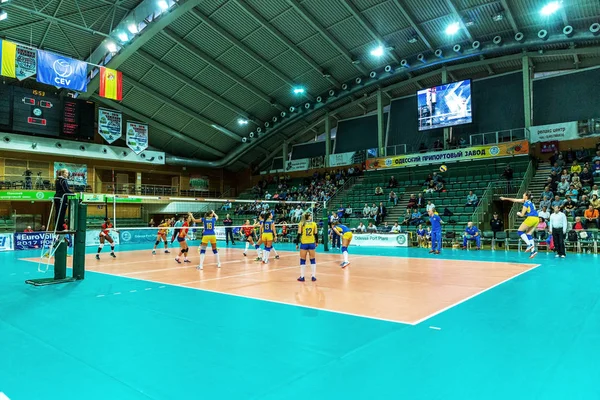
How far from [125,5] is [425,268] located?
2190 centimetres

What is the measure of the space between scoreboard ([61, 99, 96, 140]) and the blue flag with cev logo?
959 cm

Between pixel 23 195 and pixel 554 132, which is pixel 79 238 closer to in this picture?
pixel 23 195

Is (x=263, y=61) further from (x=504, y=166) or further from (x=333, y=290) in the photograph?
(x=333, y=290)

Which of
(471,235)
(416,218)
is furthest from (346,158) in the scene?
(471,235)

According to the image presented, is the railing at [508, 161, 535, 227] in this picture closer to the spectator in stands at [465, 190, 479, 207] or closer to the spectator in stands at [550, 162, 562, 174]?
the spectator in stands at [550, 162, 562, 174]

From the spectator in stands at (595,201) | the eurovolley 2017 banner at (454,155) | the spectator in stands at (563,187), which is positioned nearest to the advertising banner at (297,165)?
the eurovolley 2017 banner at (454,155)

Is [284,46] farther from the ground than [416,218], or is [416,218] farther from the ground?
[284,46]

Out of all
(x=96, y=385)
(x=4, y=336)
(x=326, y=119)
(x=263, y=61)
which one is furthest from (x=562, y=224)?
(x=326, y=119)

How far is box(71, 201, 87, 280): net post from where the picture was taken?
964 cm

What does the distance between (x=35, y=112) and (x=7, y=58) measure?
33.9 ft

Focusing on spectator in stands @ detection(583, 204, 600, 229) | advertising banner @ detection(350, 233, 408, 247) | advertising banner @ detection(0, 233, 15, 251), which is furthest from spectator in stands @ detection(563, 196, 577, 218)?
advertising banner @ detection(0, 233, 15, 251)

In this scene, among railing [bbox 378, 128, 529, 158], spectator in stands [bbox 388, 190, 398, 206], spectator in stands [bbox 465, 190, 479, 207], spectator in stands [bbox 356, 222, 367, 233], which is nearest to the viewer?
spectator in stands [bbox 465, 190, 479, 207]

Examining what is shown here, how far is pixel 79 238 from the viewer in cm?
970

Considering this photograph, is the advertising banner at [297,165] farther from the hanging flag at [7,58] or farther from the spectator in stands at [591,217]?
the hanging flag at [7,58]
